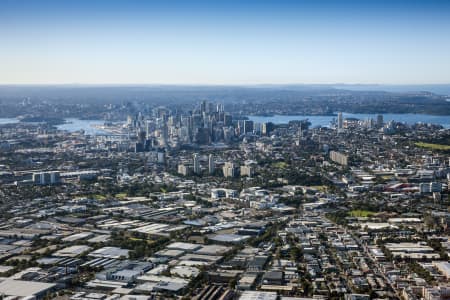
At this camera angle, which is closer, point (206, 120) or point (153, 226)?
point (153, 226)

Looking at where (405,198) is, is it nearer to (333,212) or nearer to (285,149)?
(333,212)

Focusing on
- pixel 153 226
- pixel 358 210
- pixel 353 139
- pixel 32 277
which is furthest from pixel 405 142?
pixel 32 277

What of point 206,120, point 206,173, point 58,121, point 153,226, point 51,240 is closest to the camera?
point 51,240

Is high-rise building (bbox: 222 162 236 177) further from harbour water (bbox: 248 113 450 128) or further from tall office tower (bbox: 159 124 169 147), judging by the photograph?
harbour water (bbox: 248 113 450 128)

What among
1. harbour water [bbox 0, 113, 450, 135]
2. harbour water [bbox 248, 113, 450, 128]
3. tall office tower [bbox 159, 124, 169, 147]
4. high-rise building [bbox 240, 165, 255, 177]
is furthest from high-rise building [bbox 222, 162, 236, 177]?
harbour water [bbox 248, 113, 450, 128]

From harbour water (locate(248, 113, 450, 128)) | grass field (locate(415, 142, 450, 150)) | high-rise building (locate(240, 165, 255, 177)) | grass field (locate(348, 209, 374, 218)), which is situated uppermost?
grass field (locate(415, 142, 450, 150))

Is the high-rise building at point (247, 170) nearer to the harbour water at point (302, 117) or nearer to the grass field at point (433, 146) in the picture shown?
the grass field at point (433, 146)

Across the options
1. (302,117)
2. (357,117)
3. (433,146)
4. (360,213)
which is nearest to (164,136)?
(433,146)

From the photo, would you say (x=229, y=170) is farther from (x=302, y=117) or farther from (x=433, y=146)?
(x=302, y=117)
